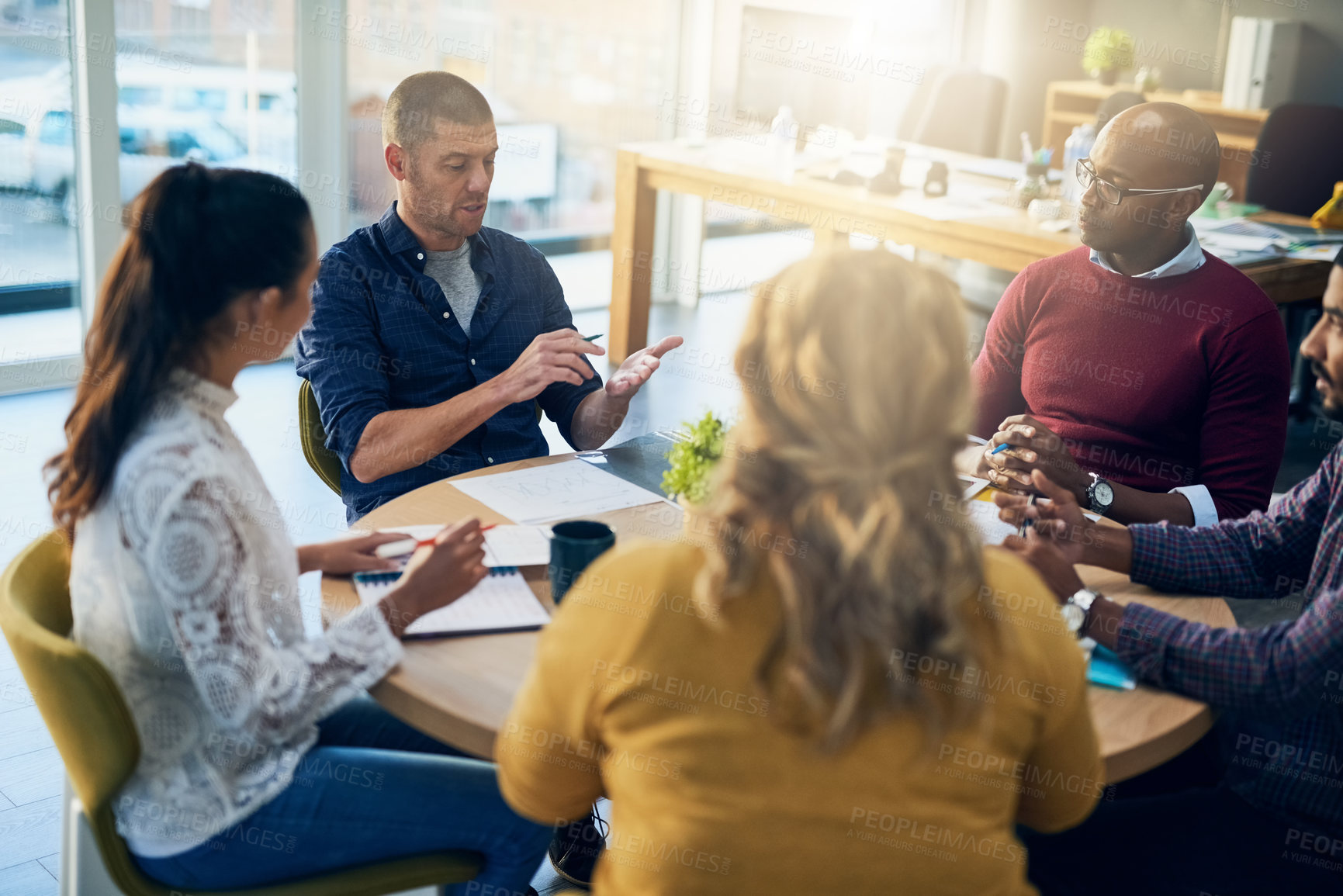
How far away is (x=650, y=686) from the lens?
920 mm

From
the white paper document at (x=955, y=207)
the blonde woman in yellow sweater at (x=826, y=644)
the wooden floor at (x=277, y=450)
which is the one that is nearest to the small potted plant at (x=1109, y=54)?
the wooden floor at (x=277, y=450)

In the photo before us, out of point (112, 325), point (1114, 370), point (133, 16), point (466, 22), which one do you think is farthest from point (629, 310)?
point (112, 325)

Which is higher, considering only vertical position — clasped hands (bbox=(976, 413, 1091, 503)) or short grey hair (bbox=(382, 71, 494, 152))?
short grey hair (bbox=(382, 71, 494, 152))

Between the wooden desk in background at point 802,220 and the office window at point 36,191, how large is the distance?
6.83 feet

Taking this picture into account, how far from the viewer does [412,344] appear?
7.20 ft

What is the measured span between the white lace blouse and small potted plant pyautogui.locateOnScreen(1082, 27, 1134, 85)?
578cm

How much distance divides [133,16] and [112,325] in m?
3.27

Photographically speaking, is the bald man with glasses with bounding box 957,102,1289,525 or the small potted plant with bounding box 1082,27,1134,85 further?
Answer: the small potted plant with bounding box 1082,27,1134,85

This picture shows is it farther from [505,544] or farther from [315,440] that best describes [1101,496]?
[315,440]

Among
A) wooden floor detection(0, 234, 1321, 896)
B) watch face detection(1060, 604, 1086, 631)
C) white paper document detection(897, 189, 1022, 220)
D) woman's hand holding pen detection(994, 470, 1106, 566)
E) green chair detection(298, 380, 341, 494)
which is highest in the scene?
white paper document detection(897, 189, 1022, 220)

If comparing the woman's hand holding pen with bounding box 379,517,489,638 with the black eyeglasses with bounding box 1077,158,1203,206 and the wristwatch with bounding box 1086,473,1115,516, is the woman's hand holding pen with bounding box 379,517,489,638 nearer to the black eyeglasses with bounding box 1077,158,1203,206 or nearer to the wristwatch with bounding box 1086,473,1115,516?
the wristwatch with bounding box 1086,473,1115,516

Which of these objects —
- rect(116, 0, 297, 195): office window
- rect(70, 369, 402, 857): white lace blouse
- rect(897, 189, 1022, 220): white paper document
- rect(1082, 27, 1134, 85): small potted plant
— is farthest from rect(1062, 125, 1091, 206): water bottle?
rect(70, 369, 402, 857): white lace blouse

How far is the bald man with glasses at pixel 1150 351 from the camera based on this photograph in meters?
2.12

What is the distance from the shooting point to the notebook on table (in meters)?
1.41
